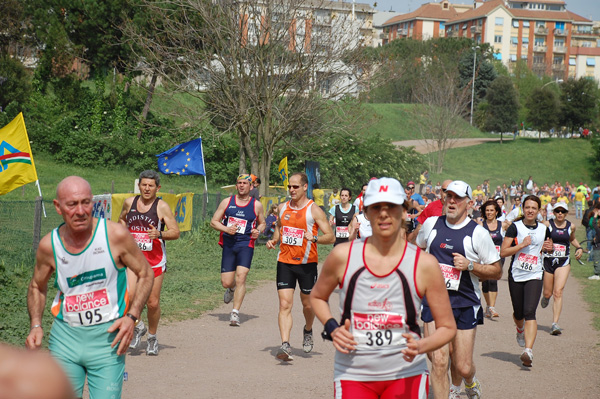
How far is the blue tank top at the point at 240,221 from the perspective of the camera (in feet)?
35.4

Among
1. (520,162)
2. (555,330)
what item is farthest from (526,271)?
(520,162)

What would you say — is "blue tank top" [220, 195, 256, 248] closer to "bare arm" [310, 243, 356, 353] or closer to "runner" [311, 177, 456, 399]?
"bare arm" [310, 243, 356, 353]

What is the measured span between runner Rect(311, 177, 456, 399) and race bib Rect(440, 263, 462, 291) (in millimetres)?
2318

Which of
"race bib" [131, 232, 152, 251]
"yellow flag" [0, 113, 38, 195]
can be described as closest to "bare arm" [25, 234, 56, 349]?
"race bib" [131, 232, 152, 251]

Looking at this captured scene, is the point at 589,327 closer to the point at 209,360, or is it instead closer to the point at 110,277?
the point at 209,360

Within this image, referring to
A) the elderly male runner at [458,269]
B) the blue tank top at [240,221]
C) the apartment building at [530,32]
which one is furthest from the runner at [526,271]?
the apartment building at [530,32]

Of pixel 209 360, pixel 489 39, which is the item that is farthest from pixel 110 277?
pixel 489 39

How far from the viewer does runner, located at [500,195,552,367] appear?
8867 millimetres

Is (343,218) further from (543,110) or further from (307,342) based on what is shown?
(543,110)

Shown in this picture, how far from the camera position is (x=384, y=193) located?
3.95m

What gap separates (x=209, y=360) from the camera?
8688 millimetres

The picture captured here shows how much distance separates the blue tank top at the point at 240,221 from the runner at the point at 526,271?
3.55m

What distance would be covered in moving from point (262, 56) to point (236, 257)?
15.9 meters

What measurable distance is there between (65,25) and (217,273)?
22.0 m
